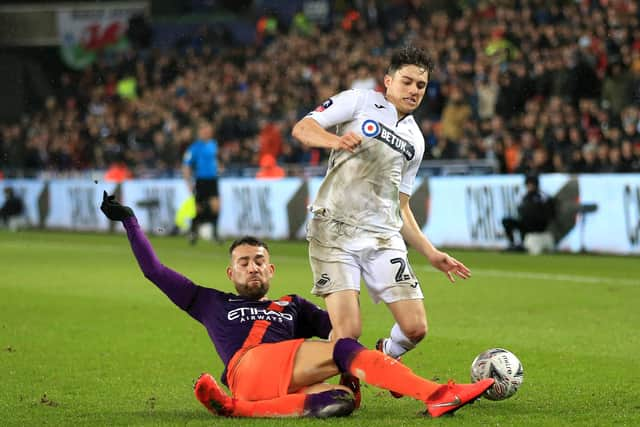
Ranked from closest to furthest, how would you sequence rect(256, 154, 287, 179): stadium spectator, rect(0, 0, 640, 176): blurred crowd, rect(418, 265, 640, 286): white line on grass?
rect(418, 265, 640, 286): white line on grass → rect(0, 0, 640, 176): blurred crowd → rect(256, 154, 287, 179): stadium spectator

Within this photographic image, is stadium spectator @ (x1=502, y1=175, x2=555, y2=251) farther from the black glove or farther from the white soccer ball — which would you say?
the black glove

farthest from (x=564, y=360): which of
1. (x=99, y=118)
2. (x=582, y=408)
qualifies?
(x=99, y=118)

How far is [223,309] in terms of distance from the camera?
7129mm

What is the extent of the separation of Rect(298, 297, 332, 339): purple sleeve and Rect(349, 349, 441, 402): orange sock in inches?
37.2

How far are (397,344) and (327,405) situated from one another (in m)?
1.08

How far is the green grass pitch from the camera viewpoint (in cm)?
701

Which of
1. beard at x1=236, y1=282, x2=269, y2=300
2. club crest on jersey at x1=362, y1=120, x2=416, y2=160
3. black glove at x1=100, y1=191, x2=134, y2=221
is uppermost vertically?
club crest on jersey at x1=362, y1=120, x2=416, y2=160

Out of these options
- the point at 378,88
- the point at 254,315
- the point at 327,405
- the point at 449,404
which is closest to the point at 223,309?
the point at 254,315

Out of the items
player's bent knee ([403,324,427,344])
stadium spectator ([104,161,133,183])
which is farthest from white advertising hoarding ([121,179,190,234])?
player's bent knee ([403,324,427,344])

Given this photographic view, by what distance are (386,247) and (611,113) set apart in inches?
559

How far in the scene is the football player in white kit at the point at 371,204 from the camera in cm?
730

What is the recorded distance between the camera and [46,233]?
1166 inches

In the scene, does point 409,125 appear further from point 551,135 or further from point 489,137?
point 489,137

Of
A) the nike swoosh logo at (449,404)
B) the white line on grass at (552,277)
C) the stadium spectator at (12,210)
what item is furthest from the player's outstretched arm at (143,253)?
the stadium spectator at (12,210)
